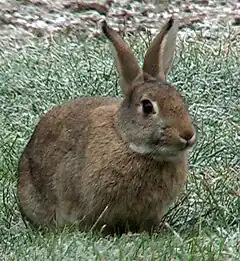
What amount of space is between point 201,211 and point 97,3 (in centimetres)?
613

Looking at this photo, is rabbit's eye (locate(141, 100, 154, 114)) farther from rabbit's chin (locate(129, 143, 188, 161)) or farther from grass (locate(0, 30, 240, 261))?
grass (locate(0, 30, 240, 261))

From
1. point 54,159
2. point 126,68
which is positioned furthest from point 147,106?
point 54,159

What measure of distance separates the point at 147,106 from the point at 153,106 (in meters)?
0.05

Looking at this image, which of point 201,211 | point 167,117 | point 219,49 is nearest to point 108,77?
point 219,49

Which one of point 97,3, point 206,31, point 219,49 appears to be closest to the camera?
point 219,49

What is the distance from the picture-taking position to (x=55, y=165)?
19.2ft

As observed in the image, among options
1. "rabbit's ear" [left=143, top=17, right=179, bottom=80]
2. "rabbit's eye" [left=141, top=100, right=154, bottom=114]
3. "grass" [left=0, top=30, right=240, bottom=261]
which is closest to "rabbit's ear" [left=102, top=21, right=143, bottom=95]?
"rabbit's ear" [left=143, top=17, right=179, bottom=80]

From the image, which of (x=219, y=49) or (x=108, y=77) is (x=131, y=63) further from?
(x=219, y=49)

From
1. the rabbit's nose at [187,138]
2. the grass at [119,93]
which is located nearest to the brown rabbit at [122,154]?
the rabbit's nose at [187,138]

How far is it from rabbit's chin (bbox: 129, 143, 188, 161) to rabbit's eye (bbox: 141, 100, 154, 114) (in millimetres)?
176

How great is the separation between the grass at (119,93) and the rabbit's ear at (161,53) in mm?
790

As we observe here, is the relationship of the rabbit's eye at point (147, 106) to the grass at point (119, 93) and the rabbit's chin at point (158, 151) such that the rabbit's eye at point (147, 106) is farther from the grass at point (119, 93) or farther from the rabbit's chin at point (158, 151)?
the grass at point (119, 93)

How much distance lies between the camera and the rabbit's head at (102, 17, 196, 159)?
526cm

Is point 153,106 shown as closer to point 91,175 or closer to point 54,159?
point 91,175
